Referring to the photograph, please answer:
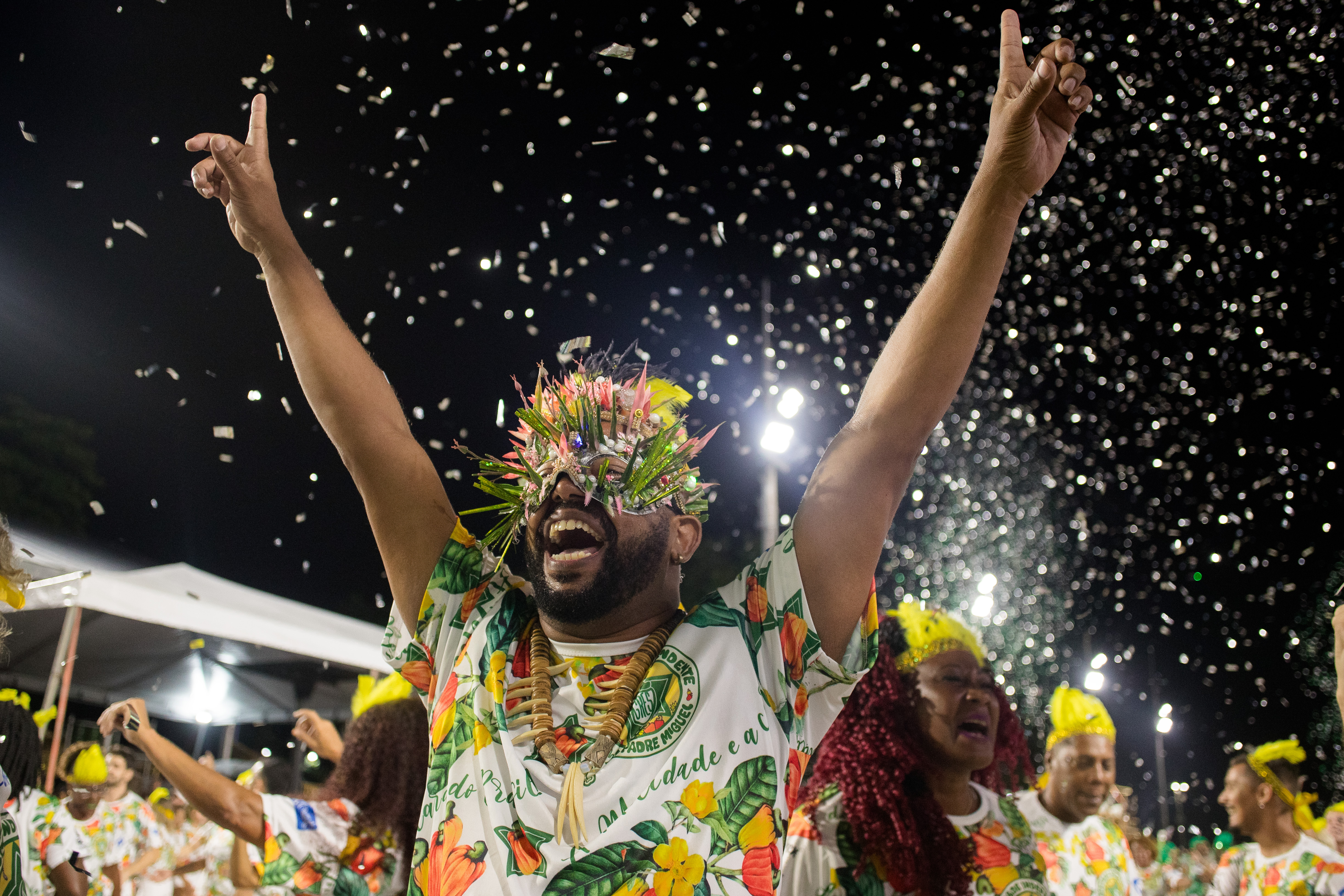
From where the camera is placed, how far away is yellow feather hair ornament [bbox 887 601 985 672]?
4.24m

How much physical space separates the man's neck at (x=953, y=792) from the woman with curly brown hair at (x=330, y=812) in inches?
90.0

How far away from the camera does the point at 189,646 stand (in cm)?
788

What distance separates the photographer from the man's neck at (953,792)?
401 centimetres

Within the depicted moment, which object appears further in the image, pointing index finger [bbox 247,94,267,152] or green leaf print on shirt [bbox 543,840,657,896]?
pointing index finger [bbox 247,94,267,152]

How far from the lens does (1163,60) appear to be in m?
6.20

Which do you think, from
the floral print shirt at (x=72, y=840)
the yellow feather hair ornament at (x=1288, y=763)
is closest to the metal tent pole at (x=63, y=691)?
the floral print shirt at (x=72, y=840)

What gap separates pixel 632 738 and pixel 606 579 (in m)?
0.43

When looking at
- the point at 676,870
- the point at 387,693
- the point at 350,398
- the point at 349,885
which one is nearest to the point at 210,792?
the point at 349,885

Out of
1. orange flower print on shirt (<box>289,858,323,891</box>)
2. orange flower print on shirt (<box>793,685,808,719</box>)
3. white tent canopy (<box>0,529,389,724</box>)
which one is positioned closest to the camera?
orange flower print on shirt (<box>793,685,808,719</box>)

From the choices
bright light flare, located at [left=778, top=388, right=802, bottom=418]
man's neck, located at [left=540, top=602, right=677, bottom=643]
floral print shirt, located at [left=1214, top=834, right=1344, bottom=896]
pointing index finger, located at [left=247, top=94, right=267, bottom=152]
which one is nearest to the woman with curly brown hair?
man's neck, located at [left=540, top=602, right=677, bottom=643]

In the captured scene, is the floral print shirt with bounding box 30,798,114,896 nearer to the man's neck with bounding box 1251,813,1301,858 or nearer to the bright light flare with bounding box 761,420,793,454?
the bright light flare with bounding box 761,420,793,454

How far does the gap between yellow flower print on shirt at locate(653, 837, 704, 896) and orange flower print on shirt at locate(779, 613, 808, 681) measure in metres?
0.53

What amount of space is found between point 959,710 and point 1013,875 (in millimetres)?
686

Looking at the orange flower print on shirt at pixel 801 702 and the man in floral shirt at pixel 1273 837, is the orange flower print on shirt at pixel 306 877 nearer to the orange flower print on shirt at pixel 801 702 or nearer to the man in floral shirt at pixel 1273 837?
the orange flower print on shirt at pixel 801 702
